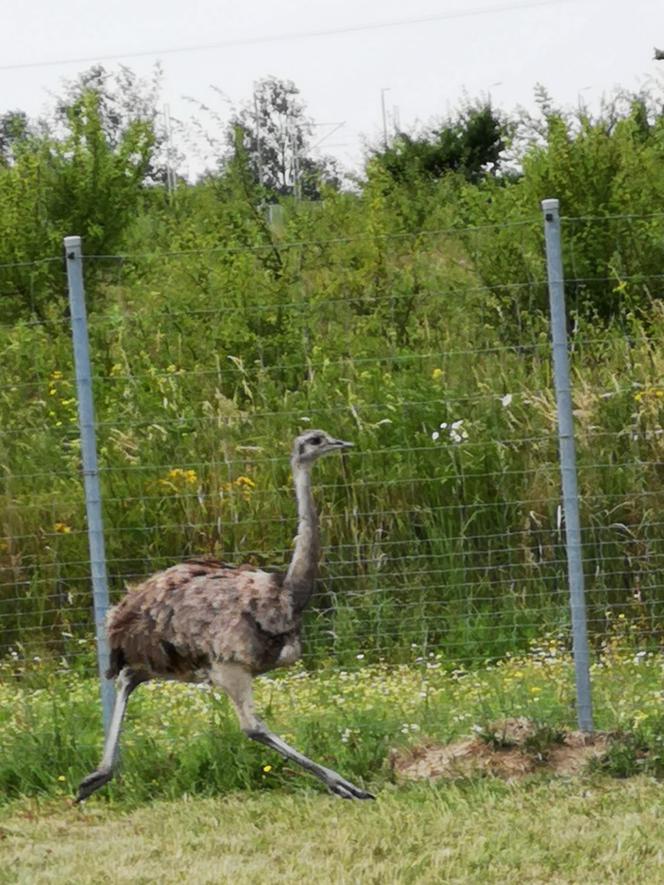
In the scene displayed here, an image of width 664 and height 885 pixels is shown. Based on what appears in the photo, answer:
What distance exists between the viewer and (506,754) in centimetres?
799

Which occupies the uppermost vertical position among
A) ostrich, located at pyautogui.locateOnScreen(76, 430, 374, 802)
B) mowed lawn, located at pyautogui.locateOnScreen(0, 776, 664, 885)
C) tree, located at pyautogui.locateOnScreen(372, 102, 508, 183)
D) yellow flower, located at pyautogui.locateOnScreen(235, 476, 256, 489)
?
tree, located at pyautogui.locateOnScreen(372, 102, 508, 183)

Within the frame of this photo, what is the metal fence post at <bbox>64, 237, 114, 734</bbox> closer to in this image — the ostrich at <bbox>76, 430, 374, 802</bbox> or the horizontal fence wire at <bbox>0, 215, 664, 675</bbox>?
the ostrich at <bbox>76, 430, 374, 802</bbox>

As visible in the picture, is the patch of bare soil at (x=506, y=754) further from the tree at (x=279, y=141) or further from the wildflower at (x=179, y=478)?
the tree at (x=279, y=141)

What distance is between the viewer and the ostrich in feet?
25.4

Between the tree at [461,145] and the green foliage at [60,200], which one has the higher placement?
the tree at [461,145]

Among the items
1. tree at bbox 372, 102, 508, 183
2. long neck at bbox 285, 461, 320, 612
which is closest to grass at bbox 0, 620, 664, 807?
long neck at bbox 285, 461, 320, 612

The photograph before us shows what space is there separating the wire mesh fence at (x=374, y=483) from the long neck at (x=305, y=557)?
3.12 feet

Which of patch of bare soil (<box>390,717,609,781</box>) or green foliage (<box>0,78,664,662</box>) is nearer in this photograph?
patch of bare soil (<box>390,717,609,781</box>)

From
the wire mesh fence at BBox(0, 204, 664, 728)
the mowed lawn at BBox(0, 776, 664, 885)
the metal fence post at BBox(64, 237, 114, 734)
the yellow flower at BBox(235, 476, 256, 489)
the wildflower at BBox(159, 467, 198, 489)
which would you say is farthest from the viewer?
the wildflower at BBox(159, 467, 198, 489)

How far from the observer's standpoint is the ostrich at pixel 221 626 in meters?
7.75

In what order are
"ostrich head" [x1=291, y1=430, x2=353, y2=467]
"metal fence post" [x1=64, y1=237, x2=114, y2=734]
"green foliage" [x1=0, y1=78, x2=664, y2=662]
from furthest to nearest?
"green foliage" [x1=0, y1=78, x2=664, y2=662] < "metal fence post" [x1=64, y1=237, x2=114, y2=734] < "ostrich head" [x1=291, y1=430, x2=353, y2=467]

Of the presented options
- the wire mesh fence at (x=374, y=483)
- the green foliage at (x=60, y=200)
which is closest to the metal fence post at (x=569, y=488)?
the wire mesh fence at (x=374, y=483)

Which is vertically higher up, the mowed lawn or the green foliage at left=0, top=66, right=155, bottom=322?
the green foliage at left=0, top=66, right=155, bottom=322

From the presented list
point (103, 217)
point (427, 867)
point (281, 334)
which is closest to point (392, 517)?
point (281, 334)
